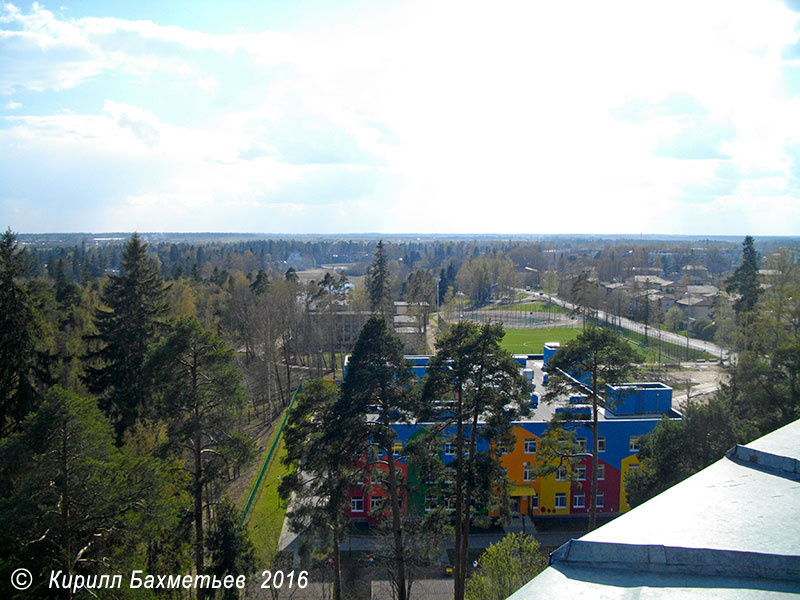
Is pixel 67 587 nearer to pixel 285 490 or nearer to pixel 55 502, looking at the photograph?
pixel 55 502

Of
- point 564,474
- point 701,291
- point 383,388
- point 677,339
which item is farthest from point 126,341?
point 701,291

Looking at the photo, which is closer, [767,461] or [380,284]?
[767,461]

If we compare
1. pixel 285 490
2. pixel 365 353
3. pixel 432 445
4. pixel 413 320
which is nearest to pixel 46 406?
pixel 285 490

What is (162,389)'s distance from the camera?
1139 centimetres

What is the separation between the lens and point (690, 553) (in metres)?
2.50

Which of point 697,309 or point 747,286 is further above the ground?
point 747,286

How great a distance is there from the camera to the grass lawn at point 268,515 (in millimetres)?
15648

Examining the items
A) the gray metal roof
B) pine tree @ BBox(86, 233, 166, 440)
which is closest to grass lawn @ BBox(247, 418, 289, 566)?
pine tree @ BBox(86, 233, 166, 440)

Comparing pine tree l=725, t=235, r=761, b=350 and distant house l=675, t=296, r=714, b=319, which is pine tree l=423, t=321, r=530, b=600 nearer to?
pine tree l=725, t=235, r=761, b=350

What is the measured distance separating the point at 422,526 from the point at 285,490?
2.75m

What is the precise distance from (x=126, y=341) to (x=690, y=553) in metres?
17.1

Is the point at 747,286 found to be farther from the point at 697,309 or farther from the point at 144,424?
the point at 144,424

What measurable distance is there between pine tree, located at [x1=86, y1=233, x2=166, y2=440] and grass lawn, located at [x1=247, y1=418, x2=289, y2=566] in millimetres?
4501

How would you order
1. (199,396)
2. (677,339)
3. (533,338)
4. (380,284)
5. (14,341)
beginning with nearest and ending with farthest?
(199,396) < (14,341) < (380,284) < (533,338) < (677,339)
